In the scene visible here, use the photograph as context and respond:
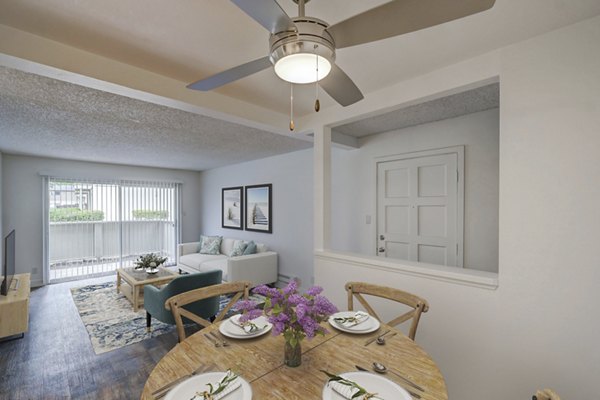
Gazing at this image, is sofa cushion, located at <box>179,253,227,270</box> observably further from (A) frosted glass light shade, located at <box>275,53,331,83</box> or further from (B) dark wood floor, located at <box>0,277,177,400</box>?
(A) frosted glass light shade, located at <box>275,53,331,83</box>

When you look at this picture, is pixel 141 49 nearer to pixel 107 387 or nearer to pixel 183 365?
pixel 183 365

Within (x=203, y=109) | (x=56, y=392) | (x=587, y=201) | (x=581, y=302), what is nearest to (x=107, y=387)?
(x=56, y=392)

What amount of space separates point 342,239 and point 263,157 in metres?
2.24

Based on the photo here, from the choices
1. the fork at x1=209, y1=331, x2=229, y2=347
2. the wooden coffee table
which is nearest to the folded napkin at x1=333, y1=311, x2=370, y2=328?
the fork at x1=209, y1=331, x2=229, y2=347

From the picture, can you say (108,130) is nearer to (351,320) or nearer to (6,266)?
(6,266)

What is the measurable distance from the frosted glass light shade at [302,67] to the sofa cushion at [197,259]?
14.5ft

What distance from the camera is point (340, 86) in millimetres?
1464

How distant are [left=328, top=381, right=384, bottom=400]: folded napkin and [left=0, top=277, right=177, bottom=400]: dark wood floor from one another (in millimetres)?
1946

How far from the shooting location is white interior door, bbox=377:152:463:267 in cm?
298

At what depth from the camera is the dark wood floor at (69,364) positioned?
2.15m

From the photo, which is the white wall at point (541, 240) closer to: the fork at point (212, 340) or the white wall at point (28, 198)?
the fork at point (212, 340)

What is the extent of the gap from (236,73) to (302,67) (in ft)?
1.11

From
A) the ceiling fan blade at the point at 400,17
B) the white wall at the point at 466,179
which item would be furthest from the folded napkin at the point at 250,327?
the white wall at the point at 466,179

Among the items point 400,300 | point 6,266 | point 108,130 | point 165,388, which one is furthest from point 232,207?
point 165,388
